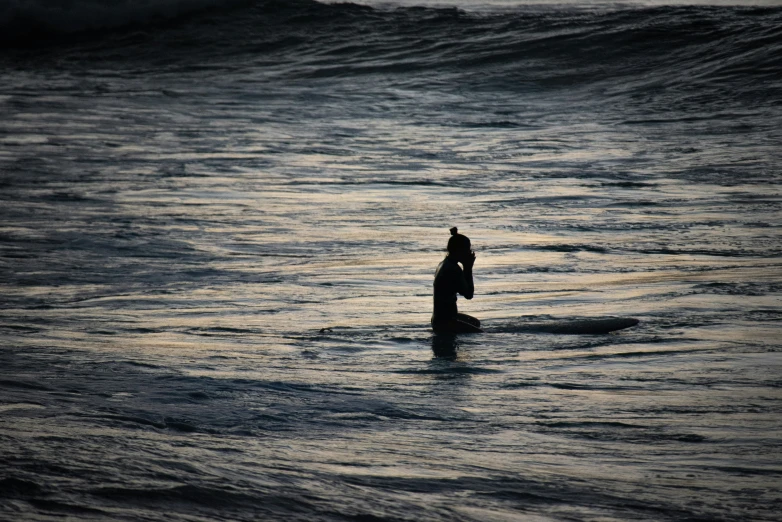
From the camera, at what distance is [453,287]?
9641mm

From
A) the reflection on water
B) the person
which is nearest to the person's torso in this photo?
the person

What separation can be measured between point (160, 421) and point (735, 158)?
1432 centimetres

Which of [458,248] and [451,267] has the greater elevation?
[458,248]

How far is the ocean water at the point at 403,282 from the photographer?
20.7ft

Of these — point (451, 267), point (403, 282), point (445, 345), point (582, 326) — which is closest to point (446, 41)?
point (403, 282)

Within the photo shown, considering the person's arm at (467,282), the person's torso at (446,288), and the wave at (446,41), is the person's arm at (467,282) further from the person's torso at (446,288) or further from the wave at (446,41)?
the wave at (446,41)

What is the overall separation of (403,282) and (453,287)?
106 inches

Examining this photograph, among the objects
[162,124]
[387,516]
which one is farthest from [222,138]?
[387,516]

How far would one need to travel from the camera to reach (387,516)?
226 inches

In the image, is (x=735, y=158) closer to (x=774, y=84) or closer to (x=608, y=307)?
(x=774, y=84)

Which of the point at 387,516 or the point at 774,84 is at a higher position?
the point at 774,84

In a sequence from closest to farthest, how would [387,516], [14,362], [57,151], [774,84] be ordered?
[387,516], [14,362], [57,151], [774,84]

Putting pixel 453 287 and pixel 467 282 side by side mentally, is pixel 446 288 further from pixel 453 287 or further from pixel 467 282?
pixel 467 282

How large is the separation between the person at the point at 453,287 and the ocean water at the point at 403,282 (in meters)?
0.32
